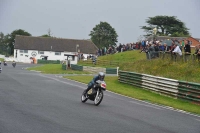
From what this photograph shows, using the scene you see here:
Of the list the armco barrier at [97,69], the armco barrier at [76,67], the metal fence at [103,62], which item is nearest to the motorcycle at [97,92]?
the armco barrier at [97,69]

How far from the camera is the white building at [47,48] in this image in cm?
11962

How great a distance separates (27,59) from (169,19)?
1493 inches

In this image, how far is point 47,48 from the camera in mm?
120500

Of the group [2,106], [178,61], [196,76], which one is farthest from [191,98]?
[2,106]

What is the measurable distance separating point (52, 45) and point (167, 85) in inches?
3888

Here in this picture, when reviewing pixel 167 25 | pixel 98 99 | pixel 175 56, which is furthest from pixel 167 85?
pixel 167 25

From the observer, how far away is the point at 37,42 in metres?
122

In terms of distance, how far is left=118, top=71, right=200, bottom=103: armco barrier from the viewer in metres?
21.9

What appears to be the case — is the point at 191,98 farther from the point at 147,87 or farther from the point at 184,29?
the point at 184,29

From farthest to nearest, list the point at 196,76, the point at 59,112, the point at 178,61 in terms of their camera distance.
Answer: the point at 178,61 → the point at 196,76 → the point at 59,112

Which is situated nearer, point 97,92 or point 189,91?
point 97,92

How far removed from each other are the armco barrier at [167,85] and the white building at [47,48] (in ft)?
293

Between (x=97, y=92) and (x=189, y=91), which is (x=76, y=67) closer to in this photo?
(x=189, y=91)

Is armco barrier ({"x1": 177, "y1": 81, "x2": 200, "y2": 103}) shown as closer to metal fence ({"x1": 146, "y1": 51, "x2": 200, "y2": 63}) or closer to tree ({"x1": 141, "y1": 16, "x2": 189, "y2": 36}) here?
metal fence ({"x1": 146, "y1": 51, "x2": 200, "y2": 63})
